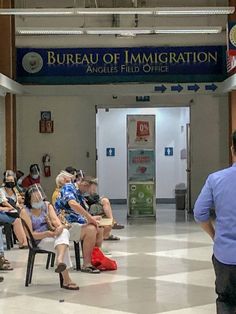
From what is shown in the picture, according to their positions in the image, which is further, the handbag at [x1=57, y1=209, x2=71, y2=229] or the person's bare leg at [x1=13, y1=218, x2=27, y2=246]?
the person's bare leg at [x1=13, y1=218, x2=27, y2=246]

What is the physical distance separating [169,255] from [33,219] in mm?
2718

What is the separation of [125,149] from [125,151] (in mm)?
62

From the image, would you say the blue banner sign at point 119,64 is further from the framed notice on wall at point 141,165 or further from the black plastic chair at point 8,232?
the black plastic chair at point 8,232

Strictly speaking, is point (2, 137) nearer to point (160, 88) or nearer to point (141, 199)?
point (141, 199)

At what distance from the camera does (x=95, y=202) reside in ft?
32.3

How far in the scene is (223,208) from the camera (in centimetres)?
342

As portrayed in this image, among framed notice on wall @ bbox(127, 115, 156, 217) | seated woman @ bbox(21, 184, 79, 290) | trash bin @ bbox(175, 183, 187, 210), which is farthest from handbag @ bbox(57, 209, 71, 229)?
trash bin @ bbox(175, 183, 187, 210)

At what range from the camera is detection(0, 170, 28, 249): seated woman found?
939 centimetres

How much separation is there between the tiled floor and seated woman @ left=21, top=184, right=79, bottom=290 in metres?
0.27

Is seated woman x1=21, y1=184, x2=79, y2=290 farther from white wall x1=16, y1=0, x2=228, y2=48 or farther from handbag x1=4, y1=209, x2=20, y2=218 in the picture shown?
white wall x1=16, y1=0, x2=228, y2=48

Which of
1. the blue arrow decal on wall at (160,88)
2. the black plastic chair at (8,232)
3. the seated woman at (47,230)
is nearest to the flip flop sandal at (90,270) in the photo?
the seated woman at (47,230)

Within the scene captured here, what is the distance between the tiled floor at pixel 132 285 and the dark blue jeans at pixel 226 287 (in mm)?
2014

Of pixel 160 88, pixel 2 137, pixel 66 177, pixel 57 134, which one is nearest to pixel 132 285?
pixel 66 177

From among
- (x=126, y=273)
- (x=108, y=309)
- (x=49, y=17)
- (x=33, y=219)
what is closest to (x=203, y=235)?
(x=126, y=273)
